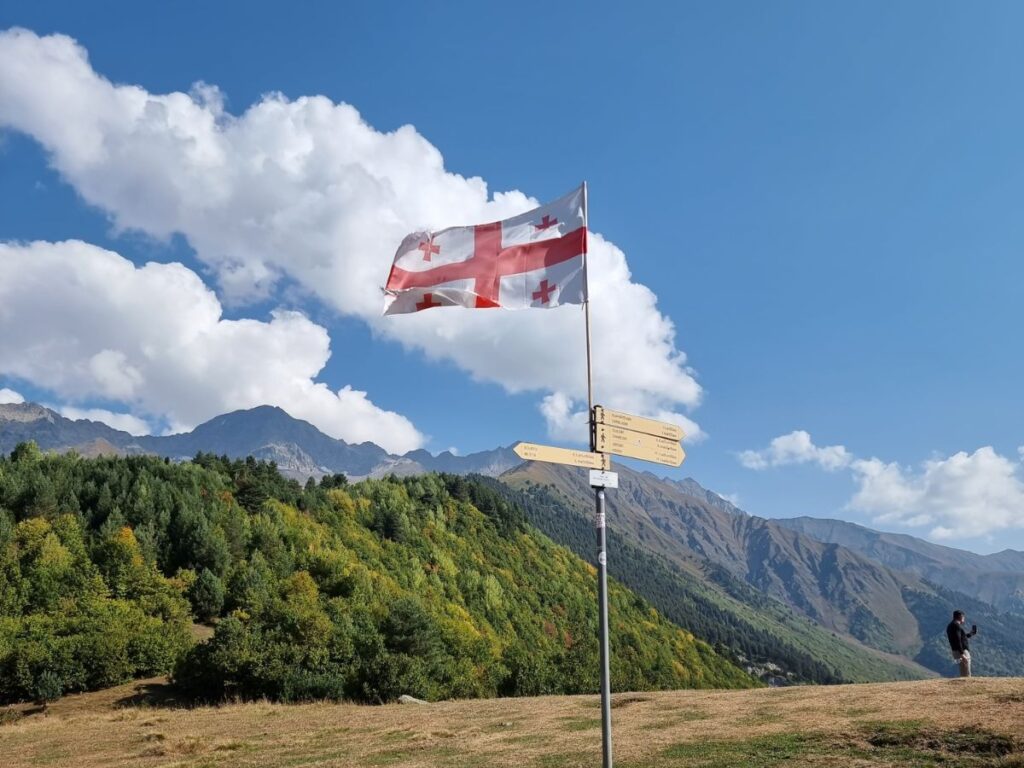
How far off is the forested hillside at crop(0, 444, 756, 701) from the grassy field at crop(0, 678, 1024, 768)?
17765mm

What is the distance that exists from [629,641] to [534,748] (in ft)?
442

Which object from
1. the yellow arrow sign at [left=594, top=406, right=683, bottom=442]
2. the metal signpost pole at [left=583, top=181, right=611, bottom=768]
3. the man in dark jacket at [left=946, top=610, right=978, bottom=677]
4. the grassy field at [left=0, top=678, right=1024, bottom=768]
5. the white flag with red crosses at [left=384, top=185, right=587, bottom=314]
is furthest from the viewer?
the man in dark jacket at [left=946, top=610, right=978, bottom=677]

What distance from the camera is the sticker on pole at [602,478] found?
12.0 metres

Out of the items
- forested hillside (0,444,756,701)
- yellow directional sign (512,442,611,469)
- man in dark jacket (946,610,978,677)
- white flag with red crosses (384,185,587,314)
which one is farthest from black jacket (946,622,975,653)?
forested hillside (0,444,756,701)

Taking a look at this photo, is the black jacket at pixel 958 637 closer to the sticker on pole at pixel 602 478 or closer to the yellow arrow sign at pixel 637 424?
the yellow arrow sign at pixel 637 424

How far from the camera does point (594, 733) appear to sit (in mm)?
23688

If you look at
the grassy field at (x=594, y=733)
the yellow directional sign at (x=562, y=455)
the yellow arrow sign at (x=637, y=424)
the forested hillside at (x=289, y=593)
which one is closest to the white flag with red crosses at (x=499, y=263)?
the yellow arrow sign at (x=637, y=424)

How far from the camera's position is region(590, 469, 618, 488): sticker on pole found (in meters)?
12.0

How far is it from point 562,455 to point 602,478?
0.86 metres

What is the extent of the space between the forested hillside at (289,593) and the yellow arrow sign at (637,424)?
40.5 metres

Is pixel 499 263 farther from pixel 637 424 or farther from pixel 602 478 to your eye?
pixel 602 478

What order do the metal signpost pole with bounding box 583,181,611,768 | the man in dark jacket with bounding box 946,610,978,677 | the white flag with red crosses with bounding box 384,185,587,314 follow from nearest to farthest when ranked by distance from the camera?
the metal signpost pole with bounding box 583,181,611,768, the white flag with red crosses with bounding box 384,185,587,314, the man in dark jacket with bounding box 946,610,978,677

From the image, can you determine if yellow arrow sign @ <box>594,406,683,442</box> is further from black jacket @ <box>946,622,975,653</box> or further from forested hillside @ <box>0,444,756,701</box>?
forested hillside @ <box>0,444,756,701</box>

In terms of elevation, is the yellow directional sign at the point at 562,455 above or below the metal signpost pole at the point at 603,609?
above
